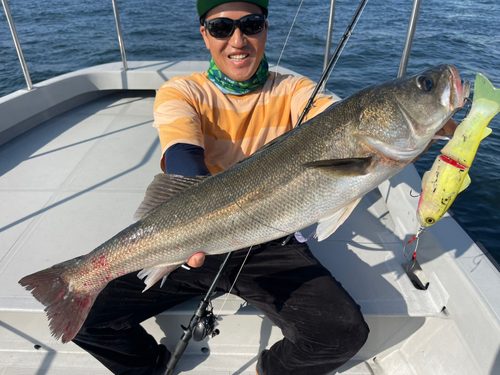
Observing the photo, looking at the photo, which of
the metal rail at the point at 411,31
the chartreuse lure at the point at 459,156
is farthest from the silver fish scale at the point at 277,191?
the metal rail at the point at 411,31

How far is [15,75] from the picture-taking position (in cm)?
1219

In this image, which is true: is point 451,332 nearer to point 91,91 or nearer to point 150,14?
point 91,91

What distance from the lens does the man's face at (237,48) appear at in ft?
8.93

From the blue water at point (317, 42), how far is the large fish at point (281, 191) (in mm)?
4288

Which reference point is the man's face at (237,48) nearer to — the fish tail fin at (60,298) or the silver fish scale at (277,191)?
the silver fish scale at (277,191)

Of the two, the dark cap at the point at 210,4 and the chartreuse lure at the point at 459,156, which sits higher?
the dark cap at the point at 210,4

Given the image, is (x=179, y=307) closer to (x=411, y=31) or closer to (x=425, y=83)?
(x=425, y=83)

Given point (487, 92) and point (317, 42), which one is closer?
point (487, 92)

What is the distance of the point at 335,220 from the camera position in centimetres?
201

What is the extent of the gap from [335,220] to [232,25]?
1775mm

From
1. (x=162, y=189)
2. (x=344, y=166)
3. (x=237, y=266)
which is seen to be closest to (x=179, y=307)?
(x=237, y=266)

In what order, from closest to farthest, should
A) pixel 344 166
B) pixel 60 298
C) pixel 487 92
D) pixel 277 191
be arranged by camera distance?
1. pixel 487 92
2. pixel 344 166
3. pixel 277 191
4. pixel 60 298

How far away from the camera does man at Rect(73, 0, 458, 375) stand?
2229 mm

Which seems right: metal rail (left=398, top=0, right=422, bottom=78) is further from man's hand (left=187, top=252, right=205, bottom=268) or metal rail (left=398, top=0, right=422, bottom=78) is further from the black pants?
man's hand (left=187, top=252, right=205, bottom=268)
